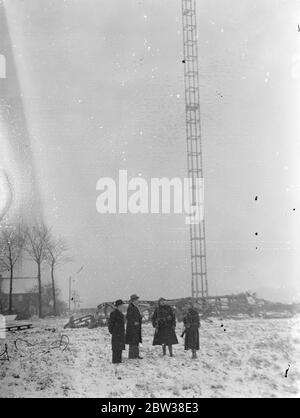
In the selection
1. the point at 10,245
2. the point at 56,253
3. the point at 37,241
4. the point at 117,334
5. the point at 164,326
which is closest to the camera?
the point at 117,334

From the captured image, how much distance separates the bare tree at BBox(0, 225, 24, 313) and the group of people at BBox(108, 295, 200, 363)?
3.10 meters

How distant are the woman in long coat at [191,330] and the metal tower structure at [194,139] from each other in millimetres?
1499

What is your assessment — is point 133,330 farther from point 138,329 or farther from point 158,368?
point 158,368

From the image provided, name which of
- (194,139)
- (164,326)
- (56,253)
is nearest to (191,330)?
(164,326)

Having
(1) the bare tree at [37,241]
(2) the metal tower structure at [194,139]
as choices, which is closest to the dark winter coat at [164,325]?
(2) the metal tower structure at [194,139]

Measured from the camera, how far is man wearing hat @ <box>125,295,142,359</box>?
6.19 meters

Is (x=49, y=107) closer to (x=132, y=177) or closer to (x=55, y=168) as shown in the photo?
(x=55, y=168)

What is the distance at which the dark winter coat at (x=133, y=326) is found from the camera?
6.19 m

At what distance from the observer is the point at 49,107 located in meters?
7.89

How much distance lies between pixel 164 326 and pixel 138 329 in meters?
0.53

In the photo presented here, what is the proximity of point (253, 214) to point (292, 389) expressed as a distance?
3669mm

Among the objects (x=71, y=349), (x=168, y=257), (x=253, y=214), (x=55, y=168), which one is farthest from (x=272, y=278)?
(x=55, y=168)

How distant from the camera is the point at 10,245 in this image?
26.0 ft

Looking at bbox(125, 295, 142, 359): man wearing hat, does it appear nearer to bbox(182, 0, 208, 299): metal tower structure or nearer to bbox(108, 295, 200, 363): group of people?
bbox(108, 295, 200, 363): group of people
